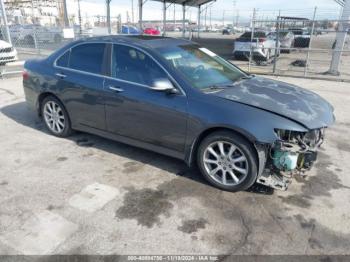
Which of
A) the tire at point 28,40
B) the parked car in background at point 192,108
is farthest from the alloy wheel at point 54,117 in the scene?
the tire at point 28,40

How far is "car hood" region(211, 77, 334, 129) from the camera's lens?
3.39 m

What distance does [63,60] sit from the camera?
486 cm

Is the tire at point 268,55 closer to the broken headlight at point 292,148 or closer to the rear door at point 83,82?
the rear door at point 83,82

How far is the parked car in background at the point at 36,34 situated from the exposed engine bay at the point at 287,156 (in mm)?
15544

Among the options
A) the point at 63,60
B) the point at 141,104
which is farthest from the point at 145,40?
the point at 63,60

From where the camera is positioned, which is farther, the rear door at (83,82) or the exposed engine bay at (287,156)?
the rear door at (83,82)

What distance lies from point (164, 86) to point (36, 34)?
15180mm

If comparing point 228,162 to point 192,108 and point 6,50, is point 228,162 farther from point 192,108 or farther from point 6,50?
point 6,50

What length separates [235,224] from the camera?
10.1 feet

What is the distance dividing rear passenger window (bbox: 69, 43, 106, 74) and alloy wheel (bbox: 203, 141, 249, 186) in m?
1.94

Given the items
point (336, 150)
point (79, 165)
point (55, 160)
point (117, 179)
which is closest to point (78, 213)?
point (117, 179)

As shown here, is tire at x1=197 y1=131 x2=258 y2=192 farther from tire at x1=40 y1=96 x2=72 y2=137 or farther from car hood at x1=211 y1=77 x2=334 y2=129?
tire at x1=40 y1=96 x2=72 y2=137

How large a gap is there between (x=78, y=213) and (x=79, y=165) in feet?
3.75

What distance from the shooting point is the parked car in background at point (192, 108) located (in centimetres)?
339
